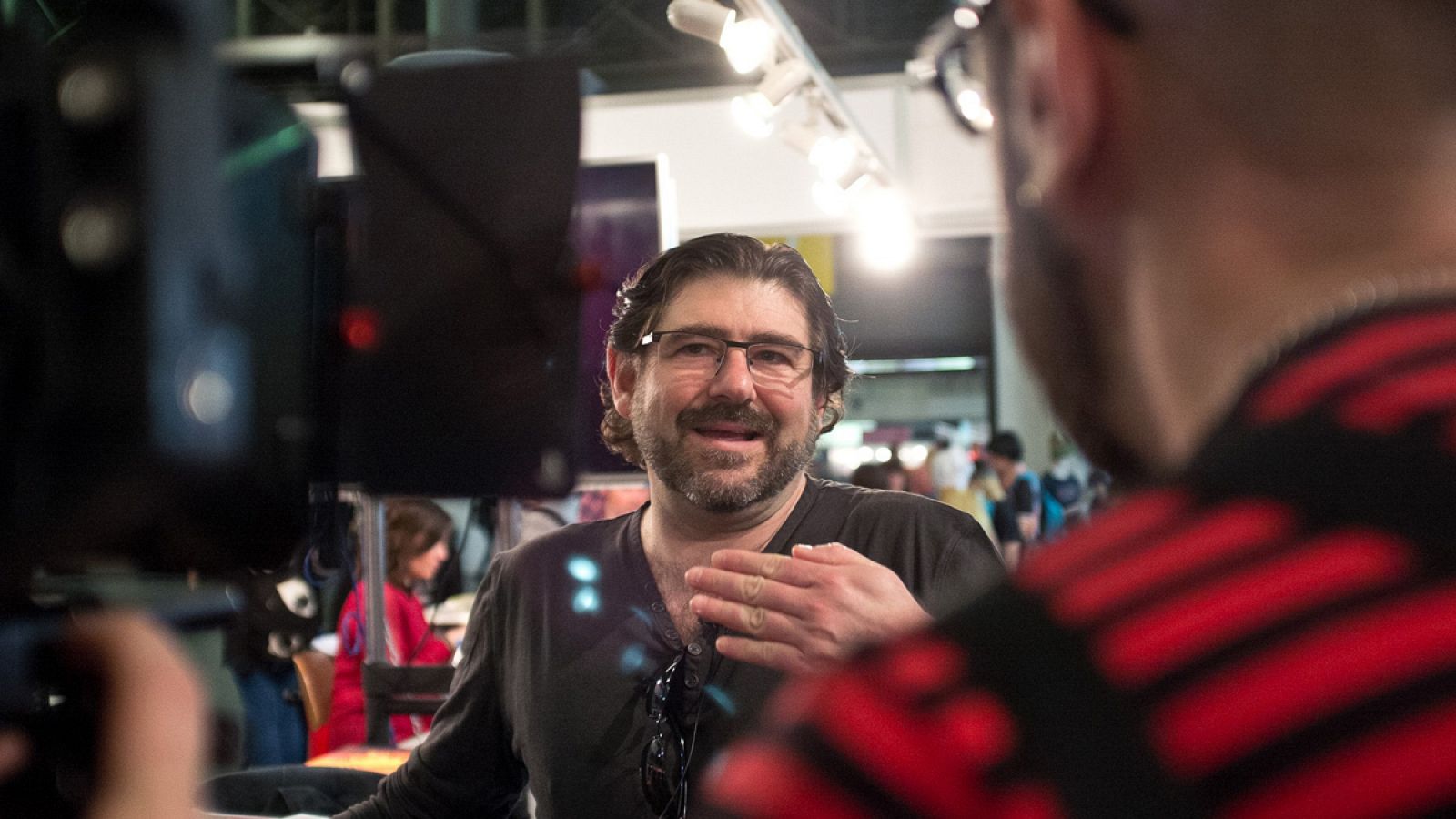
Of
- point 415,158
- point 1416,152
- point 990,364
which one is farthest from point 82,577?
point 990,364

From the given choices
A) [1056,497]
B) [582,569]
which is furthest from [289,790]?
[1056,497]

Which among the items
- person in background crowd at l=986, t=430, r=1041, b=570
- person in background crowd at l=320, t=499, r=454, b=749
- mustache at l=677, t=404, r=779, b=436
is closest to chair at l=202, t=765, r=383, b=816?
person in background crowd at l=320, t=499, r=454, b=749

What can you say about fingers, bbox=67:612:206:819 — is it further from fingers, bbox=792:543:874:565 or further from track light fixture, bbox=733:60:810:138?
track light fixture, bbox=733:60:810:138

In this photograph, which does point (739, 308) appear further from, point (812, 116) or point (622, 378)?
point (812, 116)

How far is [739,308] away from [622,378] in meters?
0.25

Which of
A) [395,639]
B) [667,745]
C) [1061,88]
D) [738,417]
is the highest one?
[1061,88]

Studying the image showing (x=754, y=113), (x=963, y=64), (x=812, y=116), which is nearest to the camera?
(x=963, y=64)

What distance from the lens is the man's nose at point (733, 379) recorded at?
1.51 m

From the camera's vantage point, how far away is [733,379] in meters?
1.51

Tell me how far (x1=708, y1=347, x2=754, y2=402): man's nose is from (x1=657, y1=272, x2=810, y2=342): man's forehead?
35 millimetres

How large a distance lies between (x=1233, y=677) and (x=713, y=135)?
218 inches

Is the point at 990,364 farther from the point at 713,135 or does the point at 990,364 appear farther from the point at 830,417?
the point at 830,417

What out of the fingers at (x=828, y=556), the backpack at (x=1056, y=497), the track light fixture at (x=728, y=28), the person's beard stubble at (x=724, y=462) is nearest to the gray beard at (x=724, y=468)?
the person's beard stubble at (x=724, y=462)

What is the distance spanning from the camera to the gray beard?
149 cm
